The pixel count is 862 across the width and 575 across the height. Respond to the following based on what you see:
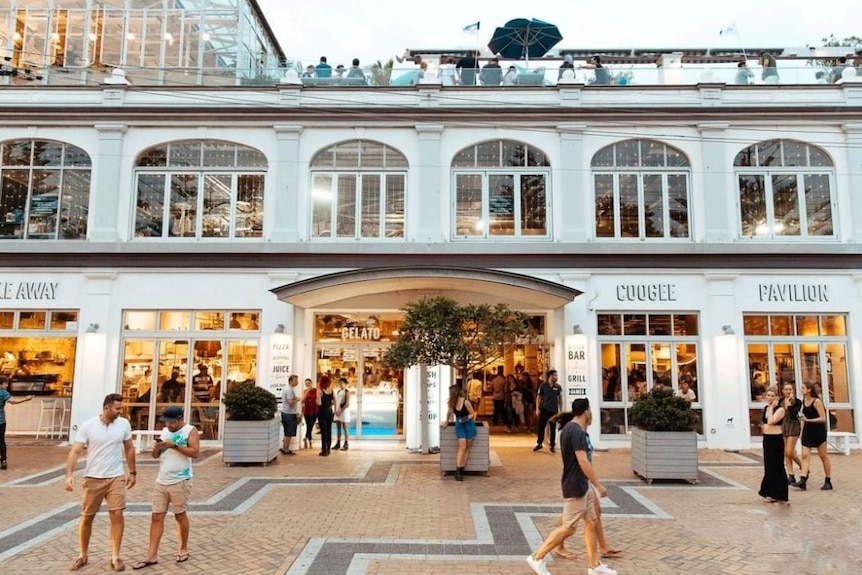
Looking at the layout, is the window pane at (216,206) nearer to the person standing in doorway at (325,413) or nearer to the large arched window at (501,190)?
the person standing in doorway at (325,413)

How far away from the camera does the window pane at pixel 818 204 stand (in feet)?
46.9

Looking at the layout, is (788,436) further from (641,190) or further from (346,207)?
(346,207)

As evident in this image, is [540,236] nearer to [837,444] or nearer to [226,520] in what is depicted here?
[837,444]

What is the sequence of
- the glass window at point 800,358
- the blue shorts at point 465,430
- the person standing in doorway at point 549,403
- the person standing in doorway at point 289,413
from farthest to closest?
the glass window at point 800,358 < the person standing in doorway at point 549,403 < the person standing in doorway at point 289,413 < the blue shorts at point 465,430

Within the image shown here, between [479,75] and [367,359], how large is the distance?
25.1ft

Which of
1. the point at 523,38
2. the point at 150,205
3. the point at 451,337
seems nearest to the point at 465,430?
the point at 451,337

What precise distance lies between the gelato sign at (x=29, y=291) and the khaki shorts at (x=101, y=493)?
10123 mm

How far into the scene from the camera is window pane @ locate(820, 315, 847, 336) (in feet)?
45.3

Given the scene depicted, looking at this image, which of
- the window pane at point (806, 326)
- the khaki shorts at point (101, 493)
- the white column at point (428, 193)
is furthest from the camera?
the white column at point (428, 193)

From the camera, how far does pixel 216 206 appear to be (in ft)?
48.0

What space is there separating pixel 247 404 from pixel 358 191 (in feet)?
19.8

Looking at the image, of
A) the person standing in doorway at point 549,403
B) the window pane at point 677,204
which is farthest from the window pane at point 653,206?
the person standing in doorway at point 549,403

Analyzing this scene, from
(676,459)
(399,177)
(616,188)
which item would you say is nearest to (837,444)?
(676,459)

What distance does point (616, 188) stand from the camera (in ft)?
47.5
